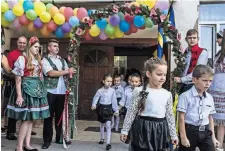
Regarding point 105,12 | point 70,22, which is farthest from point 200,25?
point 70,22

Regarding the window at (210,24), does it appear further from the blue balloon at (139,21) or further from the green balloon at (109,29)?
the green balloon at (109,29)

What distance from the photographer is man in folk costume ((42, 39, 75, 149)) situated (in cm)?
446

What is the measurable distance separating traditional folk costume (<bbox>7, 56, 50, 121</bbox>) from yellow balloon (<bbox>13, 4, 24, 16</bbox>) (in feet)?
5.78

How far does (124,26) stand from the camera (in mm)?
5270

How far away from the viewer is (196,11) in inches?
223

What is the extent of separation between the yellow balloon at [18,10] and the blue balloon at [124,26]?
1953 millimetres

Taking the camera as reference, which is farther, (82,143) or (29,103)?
(82,143)

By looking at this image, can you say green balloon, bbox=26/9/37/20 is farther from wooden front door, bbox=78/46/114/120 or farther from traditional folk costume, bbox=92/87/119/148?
wooden front door, bbox=78/46/114/120

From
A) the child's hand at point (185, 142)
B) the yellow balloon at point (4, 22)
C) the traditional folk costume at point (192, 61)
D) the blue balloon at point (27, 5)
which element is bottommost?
the child's hand at point (185, 142)

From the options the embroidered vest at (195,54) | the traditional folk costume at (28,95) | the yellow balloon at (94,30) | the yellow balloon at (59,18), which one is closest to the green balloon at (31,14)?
the yellow balloon at (59,18)

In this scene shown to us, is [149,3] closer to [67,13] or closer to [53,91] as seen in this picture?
[67,13]

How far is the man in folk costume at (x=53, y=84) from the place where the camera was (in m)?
4.46

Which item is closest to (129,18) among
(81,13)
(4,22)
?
(81,13)

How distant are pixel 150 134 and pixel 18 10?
3.95m
